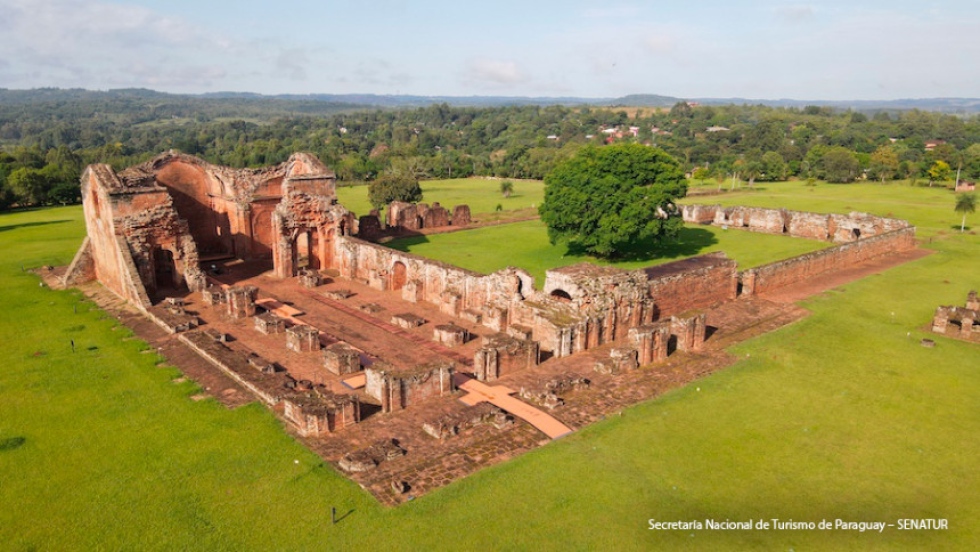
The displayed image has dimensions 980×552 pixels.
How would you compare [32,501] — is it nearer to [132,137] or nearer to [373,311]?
[373,311]

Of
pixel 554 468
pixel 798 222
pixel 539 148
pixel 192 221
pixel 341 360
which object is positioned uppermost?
pixel 539 148

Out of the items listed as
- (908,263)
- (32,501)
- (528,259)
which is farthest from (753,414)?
(908,263)

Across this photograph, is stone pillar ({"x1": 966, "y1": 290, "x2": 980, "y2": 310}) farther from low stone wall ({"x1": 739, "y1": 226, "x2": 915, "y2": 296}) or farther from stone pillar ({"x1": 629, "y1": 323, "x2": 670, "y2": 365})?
stone pillar ({"x1": 629, "y1": 323, "x2": 670, "y2": 365})

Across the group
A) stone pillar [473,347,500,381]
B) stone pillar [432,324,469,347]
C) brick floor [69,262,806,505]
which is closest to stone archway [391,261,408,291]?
brick floor [69,262,806,505]

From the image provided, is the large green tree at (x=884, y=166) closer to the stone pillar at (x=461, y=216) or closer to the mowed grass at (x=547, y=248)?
the mowed grass at (x=547, y=248)

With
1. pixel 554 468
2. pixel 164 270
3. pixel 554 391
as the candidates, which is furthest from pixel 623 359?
pixel 164 270

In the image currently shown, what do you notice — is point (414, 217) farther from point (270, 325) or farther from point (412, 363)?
point (412, 363)

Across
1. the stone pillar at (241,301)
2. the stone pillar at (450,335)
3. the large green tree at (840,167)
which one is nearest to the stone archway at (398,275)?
the stone pillar at (241,301)
